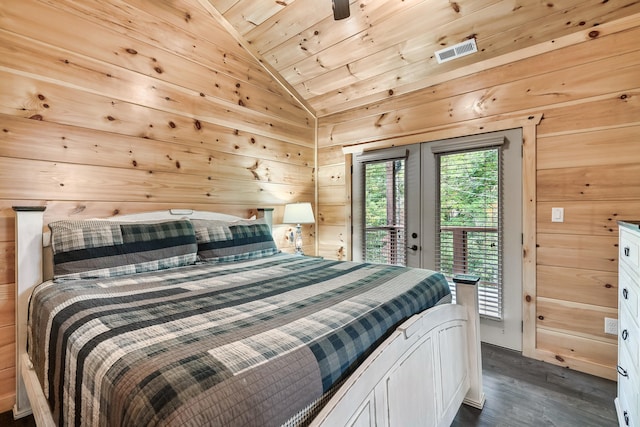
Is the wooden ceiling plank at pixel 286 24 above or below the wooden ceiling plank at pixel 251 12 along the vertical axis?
below

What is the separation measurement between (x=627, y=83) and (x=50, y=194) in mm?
3867

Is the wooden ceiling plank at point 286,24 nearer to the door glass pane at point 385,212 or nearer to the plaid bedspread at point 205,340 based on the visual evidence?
the door glass pane at point 385,212

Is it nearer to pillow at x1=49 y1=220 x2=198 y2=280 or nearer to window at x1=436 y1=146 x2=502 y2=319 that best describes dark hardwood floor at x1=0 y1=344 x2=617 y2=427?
window at x1=436 y1=146 x2=502 y2=319

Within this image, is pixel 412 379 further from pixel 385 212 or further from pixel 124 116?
pixel 124 116

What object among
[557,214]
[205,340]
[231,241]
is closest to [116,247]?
[231,241]

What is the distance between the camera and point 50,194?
1965mm

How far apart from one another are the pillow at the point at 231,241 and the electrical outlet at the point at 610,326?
2.47 meters

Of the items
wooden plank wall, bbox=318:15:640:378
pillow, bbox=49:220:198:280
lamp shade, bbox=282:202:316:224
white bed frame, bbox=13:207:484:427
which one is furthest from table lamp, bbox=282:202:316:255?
wooden plank wall, bbox=318:15:640:378

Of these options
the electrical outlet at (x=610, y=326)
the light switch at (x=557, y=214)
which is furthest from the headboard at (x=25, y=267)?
the electrical outlet at (x=610, y=326)

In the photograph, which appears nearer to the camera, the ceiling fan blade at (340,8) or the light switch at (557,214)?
the ceiling fan blade at (340,8)

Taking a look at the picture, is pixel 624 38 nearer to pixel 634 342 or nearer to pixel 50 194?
pixel 634 342

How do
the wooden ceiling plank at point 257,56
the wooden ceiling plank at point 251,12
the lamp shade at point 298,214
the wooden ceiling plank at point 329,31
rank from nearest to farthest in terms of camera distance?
the wooden ceiling plank at point 329,31 < the wooden ceiling plank at point 251,12 < the wooden ceiling plank at point 257,56 < the lamp shade at point 298,214

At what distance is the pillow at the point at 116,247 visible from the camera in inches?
66.6

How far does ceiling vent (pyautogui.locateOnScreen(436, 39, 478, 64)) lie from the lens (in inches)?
97.0
